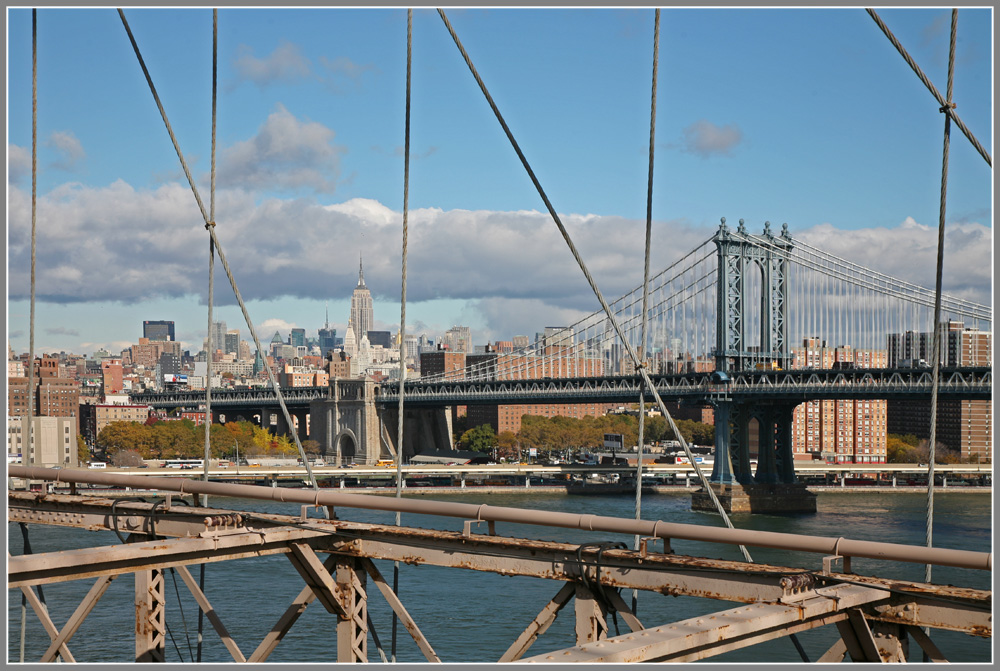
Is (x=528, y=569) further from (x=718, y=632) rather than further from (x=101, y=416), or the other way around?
(x=101, y=416)

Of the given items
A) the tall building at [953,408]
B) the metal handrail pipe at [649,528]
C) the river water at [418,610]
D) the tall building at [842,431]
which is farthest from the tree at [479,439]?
the metal handrail pipe at [649,528]

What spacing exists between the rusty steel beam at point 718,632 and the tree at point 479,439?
5964cm

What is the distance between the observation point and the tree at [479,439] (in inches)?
2468

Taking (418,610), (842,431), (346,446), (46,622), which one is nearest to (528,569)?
(46,622)

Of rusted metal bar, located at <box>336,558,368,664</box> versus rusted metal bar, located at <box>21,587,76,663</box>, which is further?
rusted metal bar, located at <box>21,587,76,663</box>

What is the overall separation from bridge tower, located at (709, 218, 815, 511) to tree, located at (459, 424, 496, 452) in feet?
75.4

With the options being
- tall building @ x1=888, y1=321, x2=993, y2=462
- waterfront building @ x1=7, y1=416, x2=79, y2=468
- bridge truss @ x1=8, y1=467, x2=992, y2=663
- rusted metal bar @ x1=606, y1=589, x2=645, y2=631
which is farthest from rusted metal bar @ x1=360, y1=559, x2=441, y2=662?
waterfront building @ x1=7, y1=416, x2=79, y2=468

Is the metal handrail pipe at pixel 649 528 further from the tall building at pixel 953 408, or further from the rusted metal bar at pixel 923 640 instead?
the tall building at pixel 953 408

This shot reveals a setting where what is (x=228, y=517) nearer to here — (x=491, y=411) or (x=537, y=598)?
(x=537, y=598)

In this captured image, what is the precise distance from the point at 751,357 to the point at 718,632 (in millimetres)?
39126

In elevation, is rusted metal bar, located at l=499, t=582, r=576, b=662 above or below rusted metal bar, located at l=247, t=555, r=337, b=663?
above

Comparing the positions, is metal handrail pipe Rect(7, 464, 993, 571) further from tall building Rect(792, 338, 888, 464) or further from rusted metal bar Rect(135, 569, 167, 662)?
tall building Rect(792, 338, 888, 464)

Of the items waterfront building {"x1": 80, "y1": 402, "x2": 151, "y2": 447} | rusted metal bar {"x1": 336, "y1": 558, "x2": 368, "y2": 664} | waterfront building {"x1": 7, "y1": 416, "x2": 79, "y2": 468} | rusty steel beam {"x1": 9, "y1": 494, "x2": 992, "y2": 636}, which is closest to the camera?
rusty steel beam {"x1": 9, "y1": 494, "x2": 992, "y2": 636}

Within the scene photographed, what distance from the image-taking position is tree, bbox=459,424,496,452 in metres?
Result: 62.7
